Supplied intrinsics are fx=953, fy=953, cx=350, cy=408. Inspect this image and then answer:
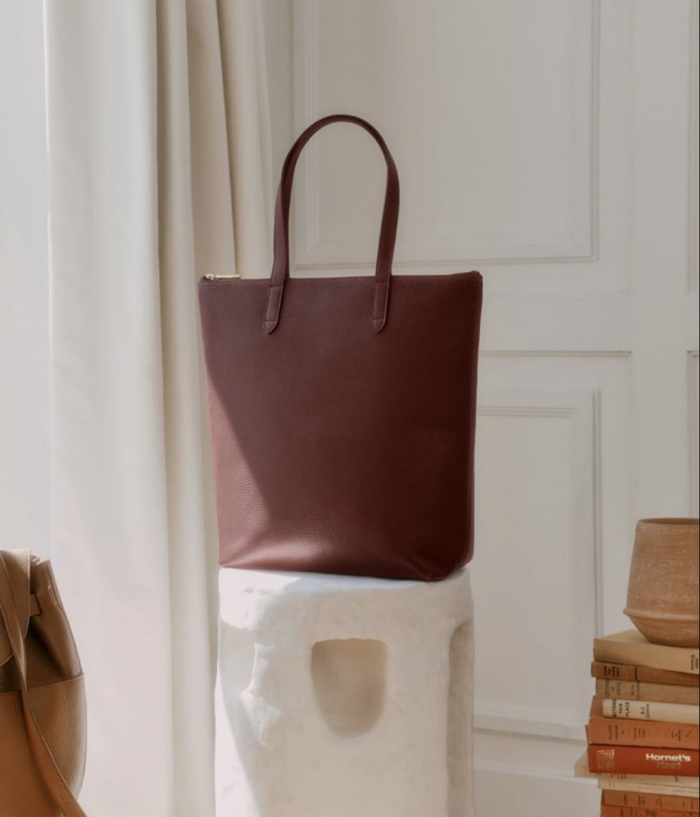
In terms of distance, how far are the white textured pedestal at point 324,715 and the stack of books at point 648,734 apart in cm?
22

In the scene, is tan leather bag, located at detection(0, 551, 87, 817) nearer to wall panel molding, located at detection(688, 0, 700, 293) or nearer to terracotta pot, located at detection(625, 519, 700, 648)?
terracotta pot, located at detection(625, 519, 700, 648)

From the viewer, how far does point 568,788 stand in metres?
1.83

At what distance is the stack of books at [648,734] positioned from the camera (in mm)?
1160

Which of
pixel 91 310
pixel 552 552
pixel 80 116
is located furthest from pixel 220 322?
pixel 552 552

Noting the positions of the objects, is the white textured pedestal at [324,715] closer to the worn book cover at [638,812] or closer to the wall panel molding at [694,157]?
the worn book cover at [638,812]

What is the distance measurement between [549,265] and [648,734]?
3.04 ft

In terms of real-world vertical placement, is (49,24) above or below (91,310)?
above

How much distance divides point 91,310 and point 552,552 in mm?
963

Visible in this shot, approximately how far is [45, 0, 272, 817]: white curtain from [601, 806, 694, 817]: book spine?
0.74 m

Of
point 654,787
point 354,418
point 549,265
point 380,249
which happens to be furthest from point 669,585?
point 549,265

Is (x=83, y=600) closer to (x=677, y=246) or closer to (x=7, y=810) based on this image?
(x=7, y=810)

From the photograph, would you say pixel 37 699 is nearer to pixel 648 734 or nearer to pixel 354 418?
pixel 354 418

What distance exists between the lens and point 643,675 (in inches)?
47.1

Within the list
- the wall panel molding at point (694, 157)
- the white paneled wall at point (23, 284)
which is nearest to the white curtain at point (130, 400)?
the white paneled wall at point (23, 284)
